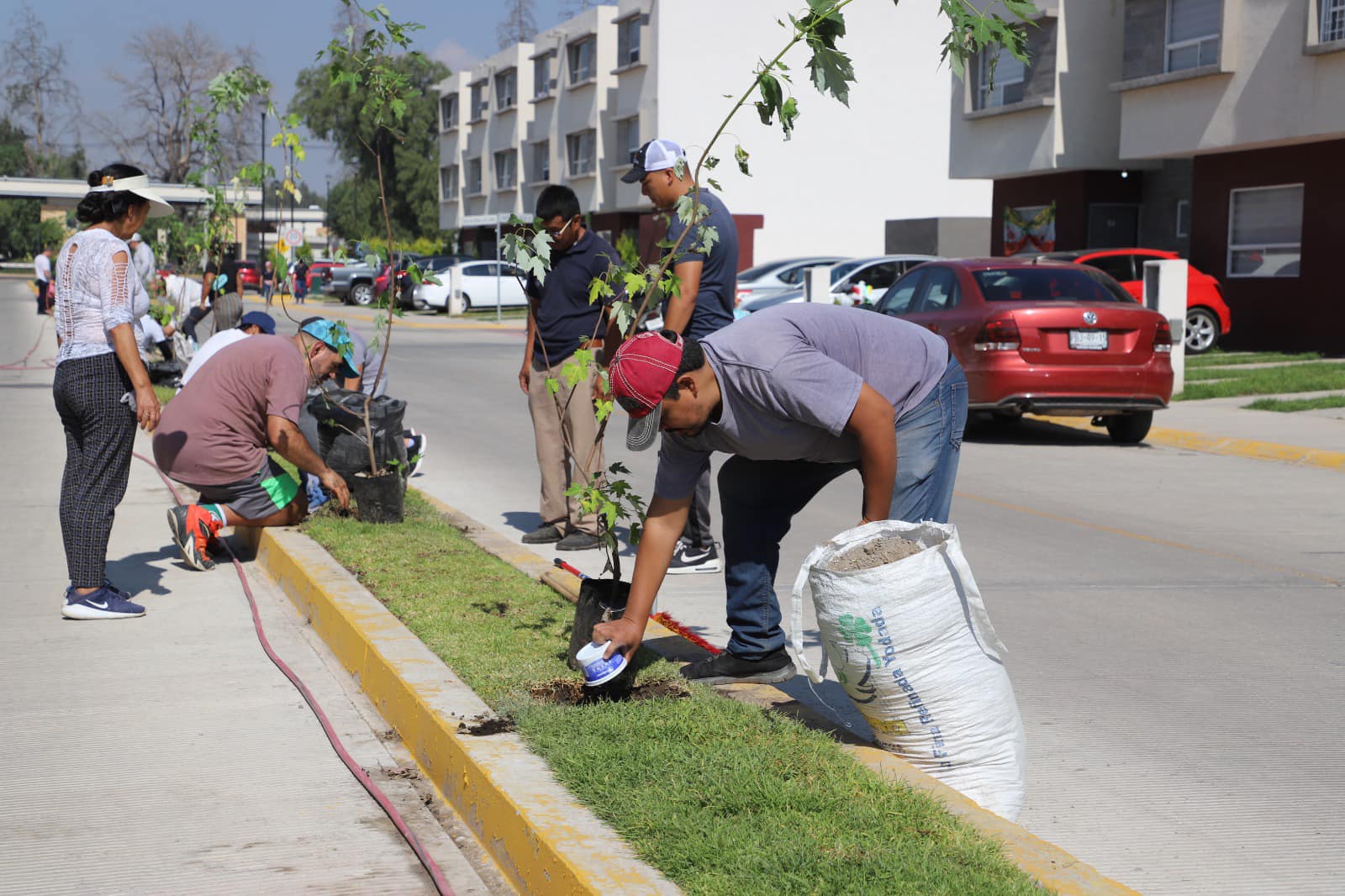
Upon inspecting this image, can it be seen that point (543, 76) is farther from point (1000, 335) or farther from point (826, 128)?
point (1000, 335)

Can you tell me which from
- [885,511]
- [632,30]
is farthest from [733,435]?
[632,30]

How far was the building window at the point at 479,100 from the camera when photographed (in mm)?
68312

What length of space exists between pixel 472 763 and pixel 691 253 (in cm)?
313

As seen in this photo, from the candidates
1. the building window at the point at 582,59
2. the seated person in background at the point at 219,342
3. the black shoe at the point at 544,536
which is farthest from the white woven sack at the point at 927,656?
the building window at the point at 582,59

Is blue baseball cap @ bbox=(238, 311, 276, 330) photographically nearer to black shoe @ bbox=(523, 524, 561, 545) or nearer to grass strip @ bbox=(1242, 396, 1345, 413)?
black shoe @ bbox=(523, 524, 561, 545)

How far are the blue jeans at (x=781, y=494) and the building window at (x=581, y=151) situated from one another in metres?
50.1

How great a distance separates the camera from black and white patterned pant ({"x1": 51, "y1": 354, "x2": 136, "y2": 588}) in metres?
6.27

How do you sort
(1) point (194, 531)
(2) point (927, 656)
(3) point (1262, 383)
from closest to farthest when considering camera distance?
(2) point (927, 656)
(1) point (194, 531)
(3) point (1262, 383)

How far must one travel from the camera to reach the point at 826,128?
47375mm

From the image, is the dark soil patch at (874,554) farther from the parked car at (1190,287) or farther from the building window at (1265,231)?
the building window at (1265,231)

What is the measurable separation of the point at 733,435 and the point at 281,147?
5.94 m

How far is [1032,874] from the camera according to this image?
3170 millimetres

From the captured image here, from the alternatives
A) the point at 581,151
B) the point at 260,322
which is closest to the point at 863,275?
the point at 260,322

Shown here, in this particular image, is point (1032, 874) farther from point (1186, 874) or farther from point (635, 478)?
point (635, 478)
